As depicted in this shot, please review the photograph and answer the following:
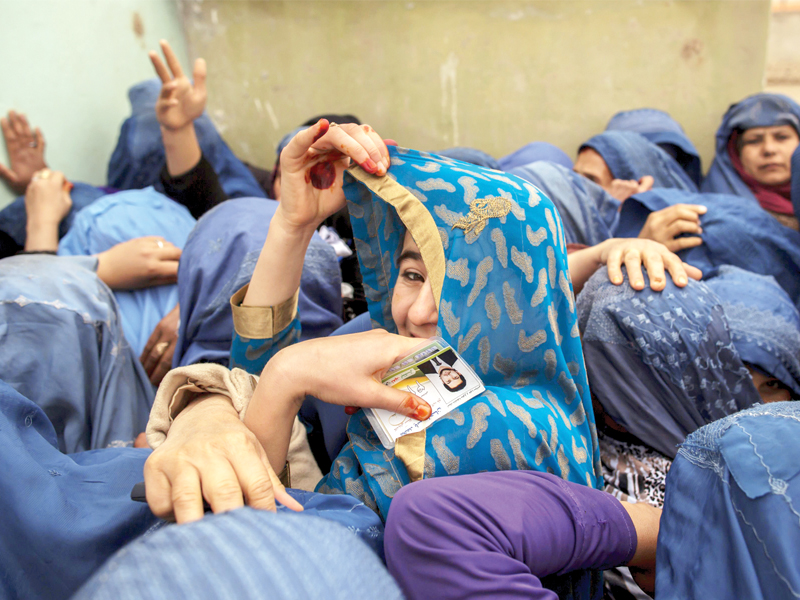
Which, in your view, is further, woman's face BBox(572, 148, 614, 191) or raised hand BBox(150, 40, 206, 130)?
woman's face BBox(572, 148, 614, 191)

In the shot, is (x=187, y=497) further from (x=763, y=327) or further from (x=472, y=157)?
(x=472, y=157)

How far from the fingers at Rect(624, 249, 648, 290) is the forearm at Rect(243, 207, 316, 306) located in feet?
2.29

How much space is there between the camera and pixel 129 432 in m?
1.30

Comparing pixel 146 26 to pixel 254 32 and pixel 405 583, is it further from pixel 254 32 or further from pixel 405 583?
pixel 405 583

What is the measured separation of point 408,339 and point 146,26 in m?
2.47

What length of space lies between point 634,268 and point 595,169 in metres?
1.48

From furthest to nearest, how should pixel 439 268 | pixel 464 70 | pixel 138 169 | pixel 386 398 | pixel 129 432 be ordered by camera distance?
pixel 464 70
pixel 138 169
pixel 129 432
pixel 439 268
pixel 386 398

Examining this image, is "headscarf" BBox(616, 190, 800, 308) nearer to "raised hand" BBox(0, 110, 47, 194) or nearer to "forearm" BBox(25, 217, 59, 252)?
"forearm" BBox(25, 217, 59, 252)

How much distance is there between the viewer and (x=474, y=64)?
281cm

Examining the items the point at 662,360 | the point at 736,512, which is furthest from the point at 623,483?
the point at 736,512

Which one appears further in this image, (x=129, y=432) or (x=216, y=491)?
(x=129, y=432)

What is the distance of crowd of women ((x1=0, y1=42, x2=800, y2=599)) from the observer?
0.68 m

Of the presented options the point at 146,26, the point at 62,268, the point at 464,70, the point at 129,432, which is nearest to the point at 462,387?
the point at 129,432

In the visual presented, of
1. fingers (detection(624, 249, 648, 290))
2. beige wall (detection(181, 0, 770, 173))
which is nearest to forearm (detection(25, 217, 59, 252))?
beige wall (detection(181, 0, 770, 173))
